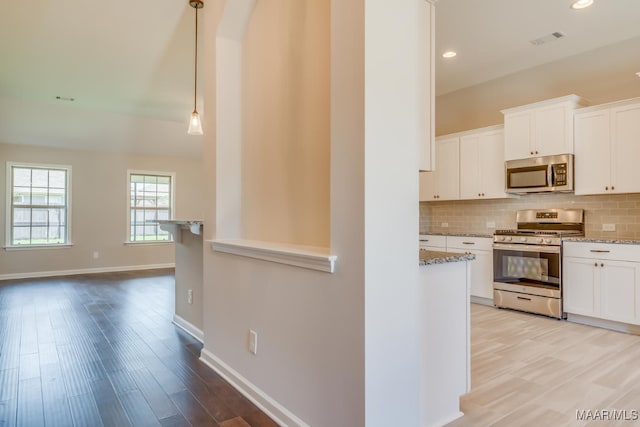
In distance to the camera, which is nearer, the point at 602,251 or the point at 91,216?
the point at 602,251

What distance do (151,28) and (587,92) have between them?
4.69 meters

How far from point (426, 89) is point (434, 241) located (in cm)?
365

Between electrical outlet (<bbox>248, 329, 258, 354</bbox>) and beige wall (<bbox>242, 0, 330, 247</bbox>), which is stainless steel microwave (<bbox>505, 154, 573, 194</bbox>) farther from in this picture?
electrical outlet (<bbox>248, 329, 258, 354</bbox>)

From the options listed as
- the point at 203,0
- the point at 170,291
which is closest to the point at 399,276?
the point at 203,0

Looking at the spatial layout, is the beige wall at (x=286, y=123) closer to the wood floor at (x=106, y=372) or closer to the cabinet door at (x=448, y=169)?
the wood floor at (x=106, y=372)

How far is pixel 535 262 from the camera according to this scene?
411cm

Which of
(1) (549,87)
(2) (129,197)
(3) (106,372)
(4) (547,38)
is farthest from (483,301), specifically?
(2) (129,197)

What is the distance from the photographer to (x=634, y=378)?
8.16 feet

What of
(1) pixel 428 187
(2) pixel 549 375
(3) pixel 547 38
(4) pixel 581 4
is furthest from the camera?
(1) pixel 428 187

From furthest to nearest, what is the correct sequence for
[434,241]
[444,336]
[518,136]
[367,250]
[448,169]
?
[448,169]
[434,241]
[518,136]
[444,336]
[367,250]

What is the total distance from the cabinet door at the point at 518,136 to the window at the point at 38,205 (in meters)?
7.51

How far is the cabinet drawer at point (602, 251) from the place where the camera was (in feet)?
11.3

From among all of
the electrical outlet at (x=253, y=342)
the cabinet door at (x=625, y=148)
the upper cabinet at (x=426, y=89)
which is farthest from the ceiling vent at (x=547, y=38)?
the electrical outlet at (x=253, y=342)

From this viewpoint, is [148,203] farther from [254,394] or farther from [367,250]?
[367,250]
